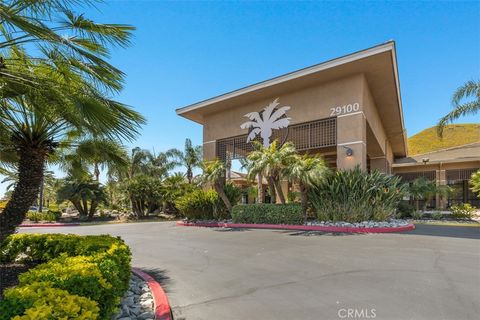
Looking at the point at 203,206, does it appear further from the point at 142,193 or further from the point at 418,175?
the point at 418,175

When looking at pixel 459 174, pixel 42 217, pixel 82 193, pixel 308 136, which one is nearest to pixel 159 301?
pixel 308 136

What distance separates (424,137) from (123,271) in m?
119

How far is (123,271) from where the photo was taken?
14.2ft

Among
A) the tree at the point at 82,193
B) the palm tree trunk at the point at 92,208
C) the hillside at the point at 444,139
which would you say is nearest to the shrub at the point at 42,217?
the tree at the point at 82,193

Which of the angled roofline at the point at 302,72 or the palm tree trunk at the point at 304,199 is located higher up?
the angled roofline at the point at 302,72

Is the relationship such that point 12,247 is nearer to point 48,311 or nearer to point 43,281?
point 43,281

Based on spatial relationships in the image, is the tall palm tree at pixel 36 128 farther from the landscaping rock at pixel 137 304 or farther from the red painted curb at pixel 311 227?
the red painted curb at pixel 311 227

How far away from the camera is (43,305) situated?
7.90 ft

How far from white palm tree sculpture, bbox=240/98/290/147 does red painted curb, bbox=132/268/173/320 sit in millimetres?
13449

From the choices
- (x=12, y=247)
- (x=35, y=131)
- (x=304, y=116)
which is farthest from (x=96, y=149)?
(x=304, y=116)

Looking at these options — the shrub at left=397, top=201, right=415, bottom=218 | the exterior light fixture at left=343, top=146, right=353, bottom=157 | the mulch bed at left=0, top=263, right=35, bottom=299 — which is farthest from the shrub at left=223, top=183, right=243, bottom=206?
the mulch bed at left=0, top=263, right=35, bottom=299

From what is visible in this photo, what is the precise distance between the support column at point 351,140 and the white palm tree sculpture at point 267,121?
3.46 meters

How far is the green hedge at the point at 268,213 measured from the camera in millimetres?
14078

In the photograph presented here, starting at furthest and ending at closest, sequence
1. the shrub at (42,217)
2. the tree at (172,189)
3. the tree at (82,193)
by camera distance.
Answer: the tree at (82,193), the shrub at (42,217), the tree at (172,189)
